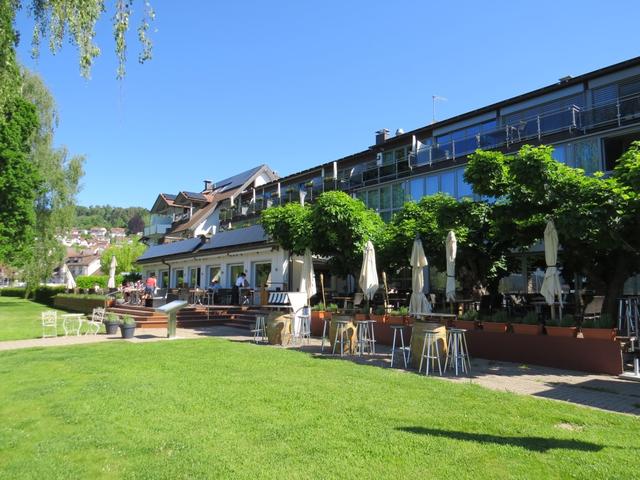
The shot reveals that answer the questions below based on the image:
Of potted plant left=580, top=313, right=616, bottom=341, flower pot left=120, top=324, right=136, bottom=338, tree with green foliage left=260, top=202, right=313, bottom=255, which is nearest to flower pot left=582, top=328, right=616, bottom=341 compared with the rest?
potted plant left=580, top=313, right=616, bottom=341

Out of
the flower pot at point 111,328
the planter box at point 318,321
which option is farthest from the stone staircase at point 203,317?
the planter box at point 318,321

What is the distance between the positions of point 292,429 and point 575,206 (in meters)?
7.38

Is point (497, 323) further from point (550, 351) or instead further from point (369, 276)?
point (369, 276)

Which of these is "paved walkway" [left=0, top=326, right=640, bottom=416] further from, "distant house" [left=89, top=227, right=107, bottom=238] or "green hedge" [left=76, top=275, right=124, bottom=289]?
"distant house" [left=89, top=227, right=107, bottom=238]

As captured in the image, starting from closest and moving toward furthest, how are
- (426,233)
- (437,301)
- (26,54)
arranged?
1. (26,54)
2. (426,233)
3. (437,301)

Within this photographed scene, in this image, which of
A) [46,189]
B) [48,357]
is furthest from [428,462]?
[46,189]

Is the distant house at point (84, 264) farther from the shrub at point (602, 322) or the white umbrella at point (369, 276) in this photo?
the shrub at point (602, 322)

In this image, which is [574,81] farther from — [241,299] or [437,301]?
[241,299]

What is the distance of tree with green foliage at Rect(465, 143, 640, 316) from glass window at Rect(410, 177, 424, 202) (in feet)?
38.5

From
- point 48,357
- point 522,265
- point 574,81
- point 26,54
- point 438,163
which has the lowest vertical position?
point 48,357

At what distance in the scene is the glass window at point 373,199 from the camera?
2573 cm

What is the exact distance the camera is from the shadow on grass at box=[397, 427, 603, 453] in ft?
14.6

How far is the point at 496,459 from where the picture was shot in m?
4.13

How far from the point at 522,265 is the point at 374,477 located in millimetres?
16696
